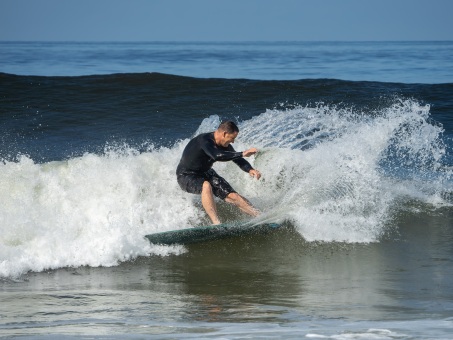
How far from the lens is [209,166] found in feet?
31.7


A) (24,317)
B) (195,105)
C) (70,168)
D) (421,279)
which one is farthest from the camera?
(195,105)

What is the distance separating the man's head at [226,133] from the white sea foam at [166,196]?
1.13 metres

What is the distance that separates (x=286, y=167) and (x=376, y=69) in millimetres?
24131

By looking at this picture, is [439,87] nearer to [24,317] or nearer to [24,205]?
[24,205]

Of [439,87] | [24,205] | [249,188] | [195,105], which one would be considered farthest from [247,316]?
[439,87]

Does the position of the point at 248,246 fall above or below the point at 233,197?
below

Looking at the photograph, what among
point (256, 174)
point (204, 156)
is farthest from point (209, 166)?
point (256, 174)

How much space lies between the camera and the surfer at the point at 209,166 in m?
9.24

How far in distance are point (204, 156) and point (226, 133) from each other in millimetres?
500

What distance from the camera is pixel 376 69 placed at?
3478cm

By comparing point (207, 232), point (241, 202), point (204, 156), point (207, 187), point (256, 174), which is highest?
point (204, 156)

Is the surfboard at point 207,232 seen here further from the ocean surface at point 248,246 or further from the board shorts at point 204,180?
the board shorts at point 204,180

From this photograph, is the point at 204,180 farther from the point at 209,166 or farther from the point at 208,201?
the point at 208,201

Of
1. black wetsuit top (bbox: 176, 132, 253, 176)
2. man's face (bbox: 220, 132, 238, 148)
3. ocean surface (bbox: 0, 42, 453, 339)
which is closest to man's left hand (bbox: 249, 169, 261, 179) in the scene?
black wetsuit top (bbox: 176, 132, 253, 176)
